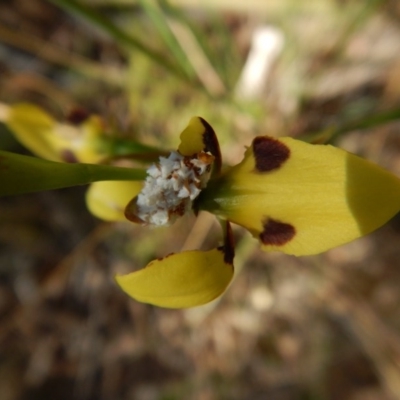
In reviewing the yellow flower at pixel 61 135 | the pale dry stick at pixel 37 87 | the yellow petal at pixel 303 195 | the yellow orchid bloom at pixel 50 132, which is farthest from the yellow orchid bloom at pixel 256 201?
the pale dry stick at pixel 37 87

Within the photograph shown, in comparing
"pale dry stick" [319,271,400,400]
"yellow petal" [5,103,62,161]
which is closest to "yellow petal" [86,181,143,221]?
"yellow petal" [5,103,62,161]

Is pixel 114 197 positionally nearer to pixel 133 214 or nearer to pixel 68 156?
pixel 133 214

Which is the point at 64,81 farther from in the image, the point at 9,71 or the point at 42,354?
the point at 42,354

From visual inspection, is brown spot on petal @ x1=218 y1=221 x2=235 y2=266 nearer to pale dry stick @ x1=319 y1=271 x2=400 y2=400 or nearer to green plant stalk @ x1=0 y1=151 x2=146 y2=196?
green plant stalk @ x1=0 y1=151 x2=146 y2=196

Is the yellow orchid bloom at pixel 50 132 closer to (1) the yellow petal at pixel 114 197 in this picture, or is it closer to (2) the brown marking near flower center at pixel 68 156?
(2) the brown marking near flower center at pixel 68 156

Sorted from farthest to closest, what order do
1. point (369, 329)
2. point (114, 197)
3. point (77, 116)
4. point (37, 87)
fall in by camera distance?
point (369, 329)
point (37, 87)
point (77, 116)
point (114, 197)

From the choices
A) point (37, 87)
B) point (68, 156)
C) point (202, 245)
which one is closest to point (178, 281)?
point (68, 156)

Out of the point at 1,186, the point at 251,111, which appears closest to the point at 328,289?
the point at 251,111
